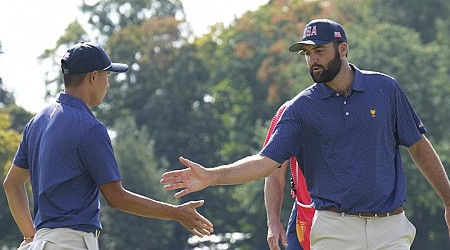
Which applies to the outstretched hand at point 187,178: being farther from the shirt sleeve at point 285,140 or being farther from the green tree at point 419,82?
the green tree at point 419,82

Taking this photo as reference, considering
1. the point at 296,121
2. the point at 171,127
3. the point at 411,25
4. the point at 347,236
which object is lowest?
the point at 171,127

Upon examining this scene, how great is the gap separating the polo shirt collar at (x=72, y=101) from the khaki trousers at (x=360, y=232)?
1828 mm

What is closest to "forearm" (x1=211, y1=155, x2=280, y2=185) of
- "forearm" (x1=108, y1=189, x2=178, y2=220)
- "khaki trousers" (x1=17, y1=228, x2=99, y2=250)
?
"forearm" (x1=108, y1=189, x2=178, y2=220)

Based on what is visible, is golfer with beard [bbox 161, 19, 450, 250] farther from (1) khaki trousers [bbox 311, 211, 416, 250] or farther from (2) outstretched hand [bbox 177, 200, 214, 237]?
(2) outstretched hand [bbox 177, 200, 214, 237]

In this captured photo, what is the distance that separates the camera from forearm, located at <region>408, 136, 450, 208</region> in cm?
967

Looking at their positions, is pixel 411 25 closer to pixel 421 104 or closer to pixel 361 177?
pixel 421 104

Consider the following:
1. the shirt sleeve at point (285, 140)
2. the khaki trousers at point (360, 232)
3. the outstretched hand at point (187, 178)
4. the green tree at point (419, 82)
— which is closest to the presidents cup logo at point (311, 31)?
the shirt sleeve at point (285, 140)

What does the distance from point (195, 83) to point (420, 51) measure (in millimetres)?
15904

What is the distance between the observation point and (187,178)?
27.9ft

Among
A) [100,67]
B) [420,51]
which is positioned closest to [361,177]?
[100,67]

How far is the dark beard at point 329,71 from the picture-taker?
941 centimetres

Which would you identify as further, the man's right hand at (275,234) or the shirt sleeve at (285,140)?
the man's right hand at (275,234)

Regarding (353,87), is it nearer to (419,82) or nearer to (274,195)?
(274,195)

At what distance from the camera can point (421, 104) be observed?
54.8m
